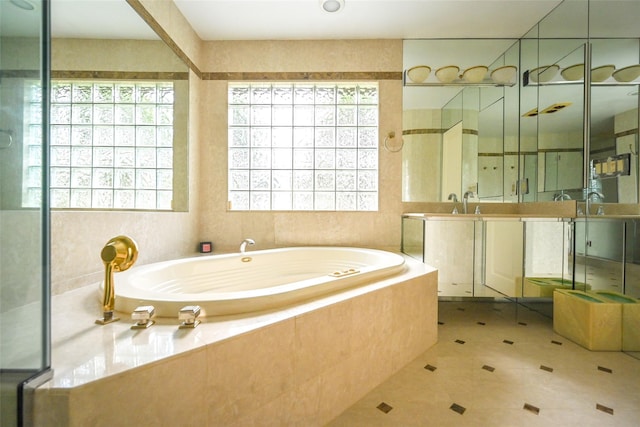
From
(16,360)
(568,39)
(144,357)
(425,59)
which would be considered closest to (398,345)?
(144,357)

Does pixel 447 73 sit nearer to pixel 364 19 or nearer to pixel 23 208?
pixel 364 19

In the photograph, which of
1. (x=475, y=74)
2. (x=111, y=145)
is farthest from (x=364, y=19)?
(x=111, y=145)

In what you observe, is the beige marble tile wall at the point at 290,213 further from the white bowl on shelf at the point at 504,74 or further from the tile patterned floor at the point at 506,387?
the tile patterned floor at the point at 506,387

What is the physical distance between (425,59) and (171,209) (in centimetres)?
280

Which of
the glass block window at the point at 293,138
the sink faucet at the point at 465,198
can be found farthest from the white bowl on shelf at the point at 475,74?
the sink faucet at the point at 465,198

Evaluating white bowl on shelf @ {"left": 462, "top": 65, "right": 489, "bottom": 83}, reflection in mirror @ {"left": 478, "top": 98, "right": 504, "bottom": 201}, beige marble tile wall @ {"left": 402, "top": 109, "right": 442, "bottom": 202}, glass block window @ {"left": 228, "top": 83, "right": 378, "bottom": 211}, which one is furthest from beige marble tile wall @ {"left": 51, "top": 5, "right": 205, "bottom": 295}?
reflection in mirror @ {"left": 478, "top": 98, "right": 504, "bottom": 201}

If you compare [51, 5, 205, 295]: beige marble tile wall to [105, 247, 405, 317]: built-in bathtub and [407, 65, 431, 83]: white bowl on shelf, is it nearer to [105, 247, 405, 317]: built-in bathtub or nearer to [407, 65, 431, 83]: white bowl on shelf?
[105, 247, 405, 317]: built-in bathtub

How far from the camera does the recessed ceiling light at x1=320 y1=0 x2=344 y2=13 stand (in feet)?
7.15

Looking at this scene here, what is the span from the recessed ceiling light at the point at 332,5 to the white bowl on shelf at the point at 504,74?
1.58 metres

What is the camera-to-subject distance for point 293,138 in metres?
2.77

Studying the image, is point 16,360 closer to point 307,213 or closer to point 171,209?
point 171,209

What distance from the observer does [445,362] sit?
1599 millimetres

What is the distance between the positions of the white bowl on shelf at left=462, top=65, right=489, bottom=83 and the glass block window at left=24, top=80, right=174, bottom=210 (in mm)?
2648

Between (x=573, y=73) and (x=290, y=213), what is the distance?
2702mm
